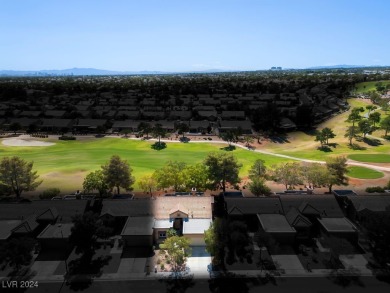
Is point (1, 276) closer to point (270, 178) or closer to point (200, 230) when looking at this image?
point (200, 230)

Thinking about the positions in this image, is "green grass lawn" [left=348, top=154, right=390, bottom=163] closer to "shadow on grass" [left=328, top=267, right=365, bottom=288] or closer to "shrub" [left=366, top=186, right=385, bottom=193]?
"shrub" [left=366, top=186, right=385, bottom=193]

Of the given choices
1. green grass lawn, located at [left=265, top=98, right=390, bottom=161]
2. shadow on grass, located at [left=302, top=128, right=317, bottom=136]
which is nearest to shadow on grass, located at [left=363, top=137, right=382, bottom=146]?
green grass lawn, located at [left=265, top=98, right=390, bottom=161]

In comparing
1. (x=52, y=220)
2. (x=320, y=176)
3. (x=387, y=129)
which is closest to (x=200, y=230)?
(x=52, y=220)

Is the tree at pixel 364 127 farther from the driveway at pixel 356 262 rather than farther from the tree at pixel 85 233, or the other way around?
the tree at pixel 85 233

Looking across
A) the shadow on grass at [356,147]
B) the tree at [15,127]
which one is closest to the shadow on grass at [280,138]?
the shadow on grass at [356,147]

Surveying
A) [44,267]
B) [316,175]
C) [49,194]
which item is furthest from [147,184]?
[316,175]
